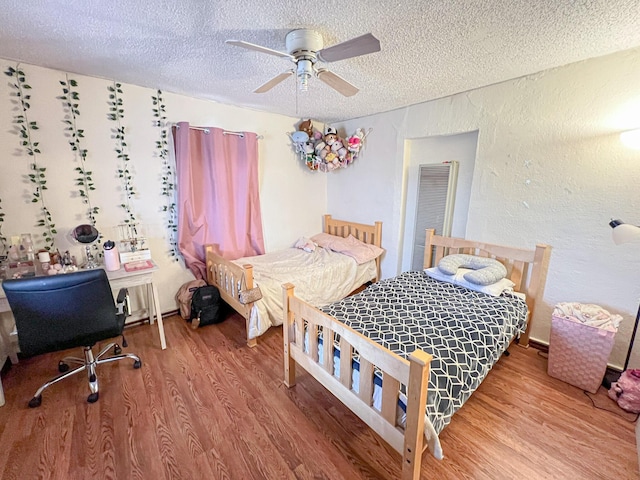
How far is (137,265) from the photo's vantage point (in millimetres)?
2328

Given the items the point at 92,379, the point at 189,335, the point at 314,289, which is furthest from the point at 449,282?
the point at 92,379

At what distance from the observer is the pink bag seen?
9.27 feet

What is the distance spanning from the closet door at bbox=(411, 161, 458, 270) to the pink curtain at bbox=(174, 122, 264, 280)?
6.25 feet

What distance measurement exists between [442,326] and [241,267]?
164 cm

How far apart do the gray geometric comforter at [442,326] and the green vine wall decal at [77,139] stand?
7.61 feet

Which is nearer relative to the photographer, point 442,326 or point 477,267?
point 442,326

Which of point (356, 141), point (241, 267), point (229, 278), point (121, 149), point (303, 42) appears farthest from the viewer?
point (356, 141)

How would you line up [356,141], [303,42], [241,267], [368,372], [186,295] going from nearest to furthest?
[368,372], [303,42], [241,267], [186,295], [356,141]

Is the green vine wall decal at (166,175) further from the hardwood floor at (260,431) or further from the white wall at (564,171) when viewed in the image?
the white wall at (564,171)

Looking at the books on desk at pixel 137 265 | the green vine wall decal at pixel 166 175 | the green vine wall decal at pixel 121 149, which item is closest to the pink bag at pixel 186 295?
the green vine wall decal at pixel 166 175

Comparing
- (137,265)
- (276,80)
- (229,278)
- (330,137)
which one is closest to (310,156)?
(330,137)

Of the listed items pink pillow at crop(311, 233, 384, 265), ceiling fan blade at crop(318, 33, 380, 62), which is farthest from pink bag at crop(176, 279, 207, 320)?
ceiling fan blade at crop(318, 33, 380, 62)

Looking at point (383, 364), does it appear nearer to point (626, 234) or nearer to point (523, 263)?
point (626, 234)

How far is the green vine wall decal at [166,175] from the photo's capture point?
2.60 meters
